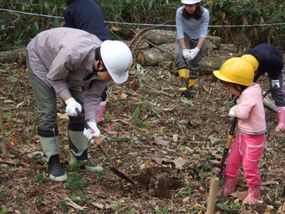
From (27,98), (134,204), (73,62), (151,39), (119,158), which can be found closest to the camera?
(73,62)

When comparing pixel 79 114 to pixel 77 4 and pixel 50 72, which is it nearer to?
pixel 50 72

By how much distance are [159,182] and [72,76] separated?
4.10 ft

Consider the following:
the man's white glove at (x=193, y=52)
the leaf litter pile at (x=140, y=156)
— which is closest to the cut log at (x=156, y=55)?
the leaf litter pile at (x=140, y=156)

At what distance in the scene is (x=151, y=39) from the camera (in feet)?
27.1

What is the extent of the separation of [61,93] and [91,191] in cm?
94

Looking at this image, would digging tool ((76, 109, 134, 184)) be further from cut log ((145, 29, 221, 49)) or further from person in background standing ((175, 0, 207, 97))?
cut log ((145, 29, 221, 49))

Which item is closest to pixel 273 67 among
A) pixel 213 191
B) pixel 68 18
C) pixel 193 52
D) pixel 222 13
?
pixel 193 52

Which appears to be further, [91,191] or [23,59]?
[23,59]

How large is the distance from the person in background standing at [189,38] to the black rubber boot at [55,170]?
2.90 metres

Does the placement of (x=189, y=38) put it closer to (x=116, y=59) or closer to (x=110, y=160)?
(x=110, y=160)

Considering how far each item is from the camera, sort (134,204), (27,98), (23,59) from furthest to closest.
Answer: (23,59), (27,98), (134,204)

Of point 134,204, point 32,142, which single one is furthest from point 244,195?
point 32,142

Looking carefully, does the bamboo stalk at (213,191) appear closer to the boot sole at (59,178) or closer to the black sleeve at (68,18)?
the boot sole at (59,178)

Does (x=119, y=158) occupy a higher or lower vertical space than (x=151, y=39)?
lower
